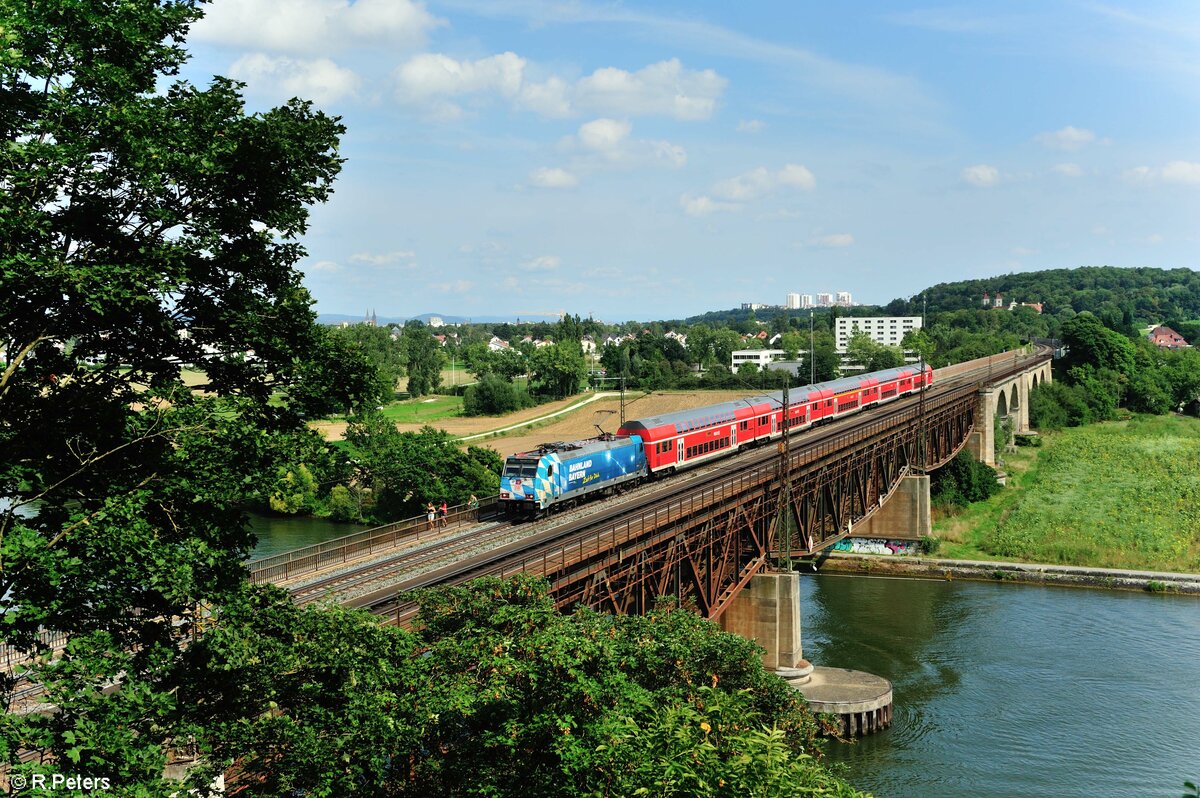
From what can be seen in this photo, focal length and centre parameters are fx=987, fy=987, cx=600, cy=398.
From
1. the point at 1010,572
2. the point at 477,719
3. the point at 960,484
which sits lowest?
the point at 1010,572

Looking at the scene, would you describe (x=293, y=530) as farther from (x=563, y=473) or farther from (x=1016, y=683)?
(x=1016, y=683)

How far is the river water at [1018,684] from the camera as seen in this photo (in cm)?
3616

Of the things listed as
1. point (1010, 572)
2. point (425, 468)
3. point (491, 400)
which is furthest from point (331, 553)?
point (491, 400)

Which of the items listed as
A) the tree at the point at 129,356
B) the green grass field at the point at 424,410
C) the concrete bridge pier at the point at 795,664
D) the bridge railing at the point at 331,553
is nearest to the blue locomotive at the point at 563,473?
the bridge railing at the point at 331,553

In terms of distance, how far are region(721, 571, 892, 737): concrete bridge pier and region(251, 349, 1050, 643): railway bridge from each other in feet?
2.35

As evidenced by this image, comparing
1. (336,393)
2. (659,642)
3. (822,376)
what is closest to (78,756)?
(336,393)

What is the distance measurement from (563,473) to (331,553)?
39.1ft

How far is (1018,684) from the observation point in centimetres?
4553

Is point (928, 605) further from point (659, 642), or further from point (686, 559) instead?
point (659, 642)

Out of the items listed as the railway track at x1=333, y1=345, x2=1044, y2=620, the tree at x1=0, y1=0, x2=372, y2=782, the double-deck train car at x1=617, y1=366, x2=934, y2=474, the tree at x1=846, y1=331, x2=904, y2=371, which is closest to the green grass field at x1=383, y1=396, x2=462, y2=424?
the double-deck train car at x1=617, y1=366, x2=934, y2=474

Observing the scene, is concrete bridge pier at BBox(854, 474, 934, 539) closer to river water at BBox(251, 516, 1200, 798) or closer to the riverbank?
the riverbank

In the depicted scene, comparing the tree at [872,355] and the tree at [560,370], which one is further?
the tree at [872,355]

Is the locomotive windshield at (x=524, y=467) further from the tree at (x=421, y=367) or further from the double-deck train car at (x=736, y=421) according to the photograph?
the tree at (x=421, y=367)

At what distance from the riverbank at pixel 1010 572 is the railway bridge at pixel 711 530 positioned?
4.24 meters
